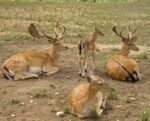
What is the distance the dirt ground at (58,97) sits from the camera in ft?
28.3

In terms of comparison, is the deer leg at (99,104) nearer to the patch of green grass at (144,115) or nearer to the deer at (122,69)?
the patch of green grass at (144,115)

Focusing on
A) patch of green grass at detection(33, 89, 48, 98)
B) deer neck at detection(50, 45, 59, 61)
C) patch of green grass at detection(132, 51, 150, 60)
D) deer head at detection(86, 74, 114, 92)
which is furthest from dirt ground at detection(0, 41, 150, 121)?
patch of green grass at detection(132, 51, 150, 60)

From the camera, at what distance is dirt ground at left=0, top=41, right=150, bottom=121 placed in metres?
8.62

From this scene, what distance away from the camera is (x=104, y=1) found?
2923cm

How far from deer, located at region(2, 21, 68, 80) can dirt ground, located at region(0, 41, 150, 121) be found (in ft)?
0.57

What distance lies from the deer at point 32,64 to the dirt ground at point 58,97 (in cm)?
17

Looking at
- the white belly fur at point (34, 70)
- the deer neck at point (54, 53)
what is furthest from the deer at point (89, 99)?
the deer neck at point (54, 53)

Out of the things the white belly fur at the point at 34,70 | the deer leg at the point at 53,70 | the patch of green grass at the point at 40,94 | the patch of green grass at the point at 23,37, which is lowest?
the patch of green grass at the point at 23,37

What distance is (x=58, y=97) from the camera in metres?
9.52

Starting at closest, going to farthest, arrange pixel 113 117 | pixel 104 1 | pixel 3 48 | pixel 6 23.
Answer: pixel 113 117
pixel 3 48
pixel 6 23
pixel 104 1

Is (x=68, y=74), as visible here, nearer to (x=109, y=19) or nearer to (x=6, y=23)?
(x=6, y=23)

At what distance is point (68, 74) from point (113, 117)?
2.99m

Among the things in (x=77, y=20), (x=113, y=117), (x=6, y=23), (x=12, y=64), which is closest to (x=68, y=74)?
(x=12, y=64)

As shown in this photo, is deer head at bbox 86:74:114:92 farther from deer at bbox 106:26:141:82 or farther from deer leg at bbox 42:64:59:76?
deer leg at bbox 42:64:59:76
